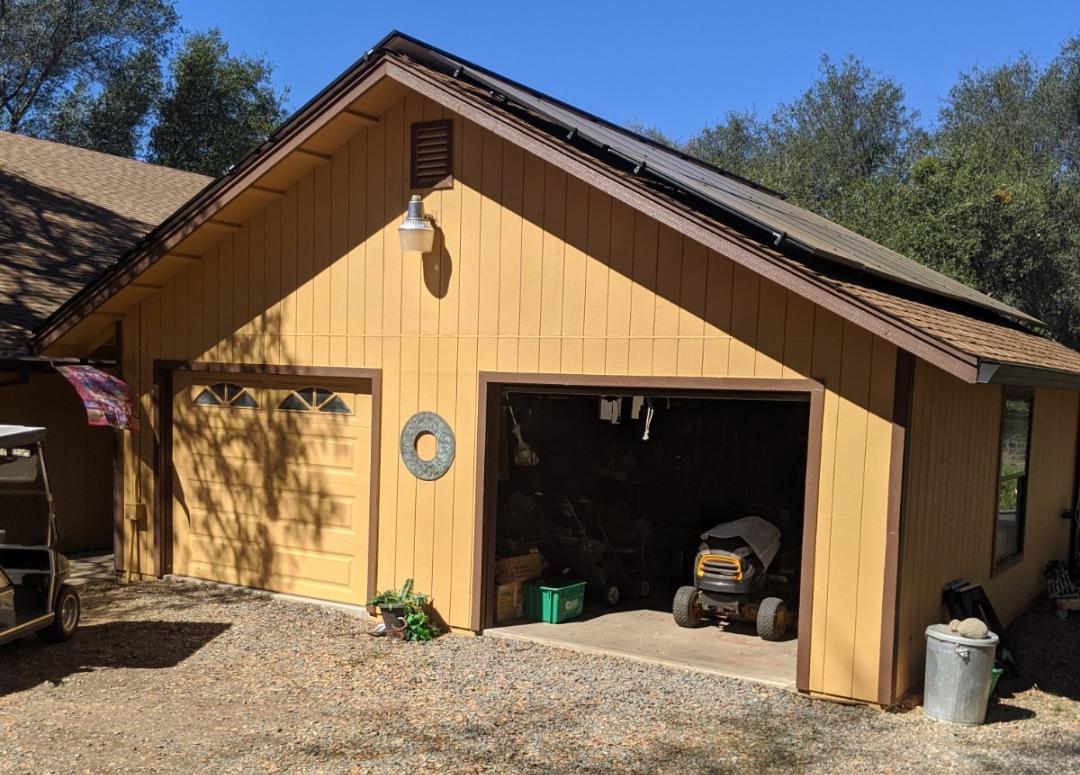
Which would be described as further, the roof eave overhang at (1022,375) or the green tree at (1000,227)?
the green tree at (1000,227)

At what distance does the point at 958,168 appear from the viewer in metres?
24.0

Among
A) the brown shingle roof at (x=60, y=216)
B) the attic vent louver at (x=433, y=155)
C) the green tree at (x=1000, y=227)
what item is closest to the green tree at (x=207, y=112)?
the brown shingle roof at (x=60, y=216)

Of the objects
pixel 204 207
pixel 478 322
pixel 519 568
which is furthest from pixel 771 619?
pixel 204 207

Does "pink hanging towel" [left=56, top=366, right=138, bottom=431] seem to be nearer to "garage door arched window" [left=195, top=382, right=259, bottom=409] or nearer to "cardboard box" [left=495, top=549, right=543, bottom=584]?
"garage door arched window" [left=195, top=382, right=259, bottom=409]

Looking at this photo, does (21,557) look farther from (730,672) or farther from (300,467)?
(730,672)

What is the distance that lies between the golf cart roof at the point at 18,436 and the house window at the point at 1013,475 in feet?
28.2

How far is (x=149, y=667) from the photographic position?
7.61 meters

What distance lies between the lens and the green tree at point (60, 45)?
28.6m

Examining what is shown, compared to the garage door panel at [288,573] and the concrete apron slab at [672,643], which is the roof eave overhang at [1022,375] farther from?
the garage door panel at [288,573]

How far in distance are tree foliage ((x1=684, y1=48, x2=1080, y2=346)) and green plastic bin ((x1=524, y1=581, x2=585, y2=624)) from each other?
56.8 feet

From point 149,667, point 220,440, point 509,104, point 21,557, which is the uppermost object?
point 509,104

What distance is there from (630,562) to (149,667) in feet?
17.5

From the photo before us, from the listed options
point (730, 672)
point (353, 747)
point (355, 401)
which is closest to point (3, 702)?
point (353, 747)

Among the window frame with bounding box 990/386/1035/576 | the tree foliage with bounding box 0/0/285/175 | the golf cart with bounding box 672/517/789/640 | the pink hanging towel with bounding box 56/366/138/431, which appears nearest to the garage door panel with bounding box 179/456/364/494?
the pink hanging towel with bounding box 56/366/138/431
